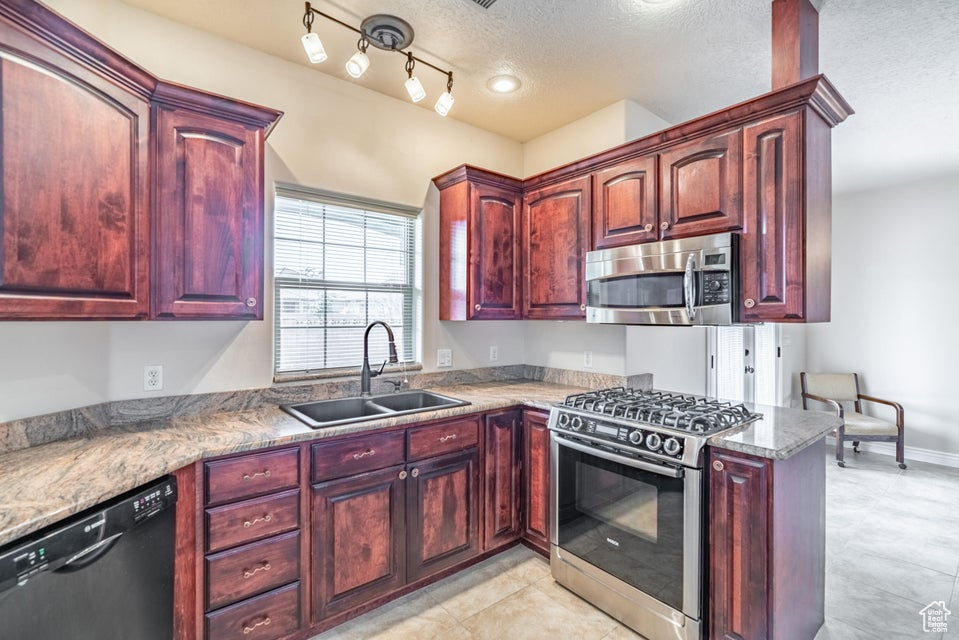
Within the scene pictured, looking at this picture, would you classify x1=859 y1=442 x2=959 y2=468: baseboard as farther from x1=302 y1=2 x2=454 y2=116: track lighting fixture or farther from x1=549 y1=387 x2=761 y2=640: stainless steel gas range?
x1=302 y1=2 x2=454 y2=116: track lighting fixture

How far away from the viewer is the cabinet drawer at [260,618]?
5.74 ft

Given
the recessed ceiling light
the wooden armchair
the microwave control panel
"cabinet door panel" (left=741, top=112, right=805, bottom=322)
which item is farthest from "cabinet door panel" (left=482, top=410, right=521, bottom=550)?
the wooden armchair

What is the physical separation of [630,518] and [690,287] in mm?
1134

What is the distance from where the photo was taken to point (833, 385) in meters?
4.92

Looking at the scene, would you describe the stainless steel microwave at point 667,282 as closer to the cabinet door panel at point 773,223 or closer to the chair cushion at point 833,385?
→ the cabinet door panel at point 773,223

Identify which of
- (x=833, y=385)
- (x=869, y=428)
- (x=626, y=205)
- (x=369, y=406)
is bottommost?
(x=869, y=428)

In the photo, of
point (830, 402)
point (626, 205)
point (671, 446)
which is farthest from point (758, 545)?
point (830, 402)

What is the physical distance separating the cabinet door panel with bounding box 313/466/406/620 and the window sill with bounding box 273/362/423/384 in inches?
30.6

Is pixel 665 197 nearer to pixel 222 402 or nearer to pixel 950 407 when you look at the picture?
pixel 222 402

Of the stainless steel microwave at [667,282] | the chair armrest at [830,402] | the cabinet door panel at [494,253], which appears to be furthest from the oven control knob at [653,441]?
the chair armrest at [830,402]

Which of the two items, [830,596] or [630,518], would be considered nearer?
[630,518]

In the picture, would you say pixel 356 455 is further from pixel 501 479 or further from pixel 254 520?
pixel 501 479

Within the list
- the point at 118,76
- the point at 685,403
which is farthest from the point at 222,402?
the point at 685,403

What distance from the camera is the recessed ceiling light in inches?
106
